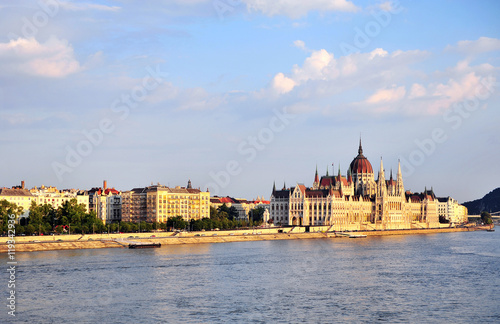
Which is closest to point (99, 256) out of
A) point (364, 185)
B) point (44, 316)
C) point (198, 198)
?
point (44, 316)

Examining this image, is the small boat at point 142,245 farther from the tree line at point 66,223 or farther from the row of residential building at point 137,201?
the row of residential building at point 137,201

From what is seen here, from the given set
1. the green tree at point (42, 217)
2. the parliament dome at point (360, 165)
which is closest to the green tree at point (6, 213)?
the green tree at point (42, 217)

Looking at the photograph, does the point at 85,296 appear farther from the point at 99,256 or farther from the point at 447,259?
the point at 447,259

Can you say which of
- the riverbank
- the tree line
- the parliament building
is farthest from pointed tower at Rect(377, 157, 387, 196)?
the tree line

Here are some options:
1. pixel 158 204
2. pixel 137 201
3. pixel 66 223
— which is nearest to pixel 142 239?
pixel 66 223

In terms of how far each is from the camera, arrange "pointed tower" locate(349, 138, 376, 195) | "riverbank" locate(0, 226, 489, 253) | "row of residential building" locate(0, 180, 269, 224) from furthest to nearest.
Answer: "pointed tower" locate(349, 138, 376, 195) → "row of residential building" locate(0, 180, 269, 224) → "riverbank" locate(0, 226, 489, 253)

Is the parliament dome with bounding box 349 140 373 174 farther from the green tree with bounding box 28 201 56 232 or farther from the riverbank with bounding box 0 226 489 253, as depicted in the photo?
the green tree with bounding box 28 201 56 232
